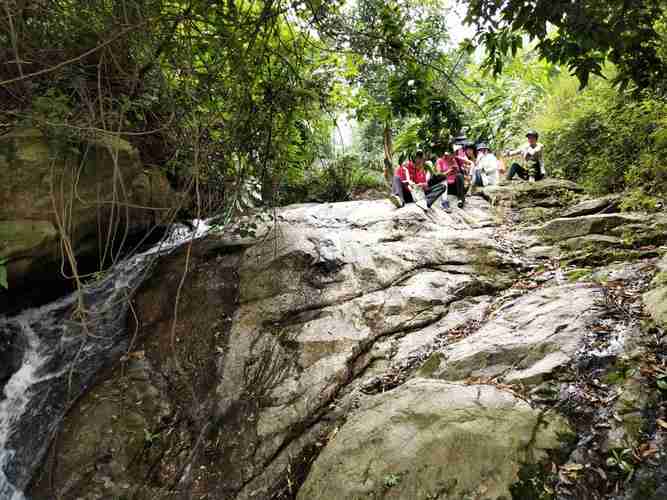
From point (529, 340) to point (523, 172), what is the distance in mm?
7262

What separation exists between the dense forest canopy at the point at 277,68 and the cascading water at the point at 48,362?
1.14 metres

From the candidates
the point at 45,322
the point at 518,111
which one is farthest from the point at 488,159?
the point at 45,322

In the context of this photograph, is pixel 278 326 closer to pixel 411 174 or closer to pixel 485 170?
pixel 411 174

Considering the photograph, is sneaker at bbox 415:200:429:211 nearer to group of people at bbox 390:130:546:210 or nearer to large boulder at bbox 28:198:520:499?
group of people at bbox 390:130:546:210

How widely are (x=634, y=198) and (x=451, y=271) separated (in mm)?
2658

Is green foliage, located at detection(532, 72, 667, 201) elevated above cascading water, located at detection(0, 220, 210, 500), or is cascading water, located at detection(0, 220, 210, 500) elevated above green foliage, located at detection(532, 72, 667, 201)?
green foliage, located at detection(532, 72, 667, 201)

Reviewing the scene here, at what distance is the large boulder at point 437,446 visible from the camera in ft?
8.39

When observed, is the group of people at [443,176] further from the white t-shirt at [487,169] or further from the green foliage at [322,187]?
the green foliage at [322,187]

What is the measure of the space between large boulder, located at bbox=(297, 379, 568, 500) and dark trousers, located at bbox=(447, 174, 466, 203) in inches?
230

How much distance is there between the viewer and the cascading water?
4.06 m

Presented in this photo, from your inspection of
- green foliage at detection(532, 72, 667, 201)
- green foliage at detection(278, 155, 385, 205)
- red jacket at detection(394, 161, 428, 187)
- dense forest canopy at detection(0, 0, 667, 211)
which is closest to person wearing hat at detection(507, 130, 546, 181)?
green foliage at detection(532, 72, 667, 201)

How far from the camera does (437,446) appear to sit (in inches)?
110

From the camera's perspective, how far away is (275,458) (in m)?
3.53

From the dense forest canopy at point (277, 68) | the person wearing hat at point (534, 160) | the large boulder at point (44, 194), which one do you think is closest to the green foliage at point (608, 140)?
the dense forest canopy at point (277, 68)
